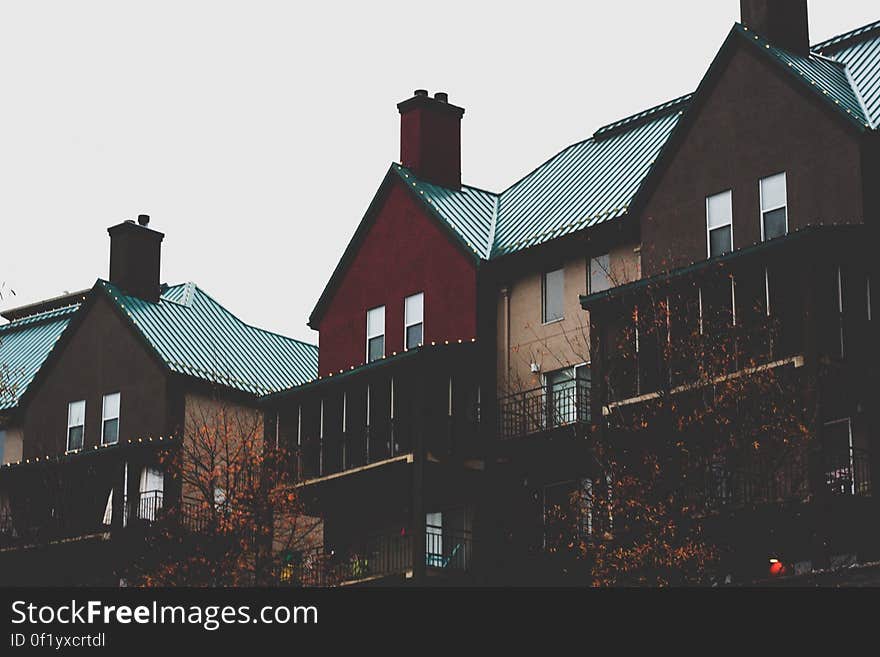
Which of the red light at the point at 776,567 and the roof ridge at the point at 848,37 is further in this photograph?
the roof ridge at the point at 848,37

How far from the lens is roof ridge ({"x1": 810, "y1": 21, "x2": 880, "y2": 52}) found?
44.9m

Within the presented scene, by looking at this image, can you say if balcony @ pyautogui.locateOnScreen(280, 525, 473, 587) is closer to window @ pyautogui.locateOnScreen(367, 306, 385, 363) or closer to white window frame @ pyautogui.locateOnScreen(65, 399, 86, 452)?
window @ pyautogui.locateOnScreen(367, 306, 385, 363)

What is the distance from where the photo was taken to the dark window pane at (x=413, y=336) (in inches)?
1951

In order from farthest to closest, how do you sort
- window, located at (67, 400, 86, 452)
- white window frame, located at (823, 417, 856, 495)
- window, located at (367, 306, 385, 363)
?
window, located at (67, 400, 86, 452) → window, located at (367, 306, 385, 363) → white window frame, located at (823, 417, 856, 495)

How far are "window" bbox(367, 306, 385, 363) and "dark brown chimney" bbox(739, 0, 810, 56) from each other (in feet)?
42.7

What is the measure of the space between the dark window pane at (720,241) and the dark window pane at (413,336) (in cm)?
1019

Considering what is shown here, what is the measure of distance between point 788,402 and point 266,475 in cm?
1585

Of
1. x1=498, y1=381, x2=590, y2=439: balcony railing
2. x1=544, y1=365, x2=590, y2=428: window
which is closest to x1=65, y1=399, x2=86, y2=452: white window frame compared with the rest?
x1=498, y1=381, x2=590, y2=439: balcony railing

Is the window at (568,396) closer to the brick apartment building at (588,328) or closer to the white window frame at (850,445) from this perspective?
the brick apartment building at (588,328)

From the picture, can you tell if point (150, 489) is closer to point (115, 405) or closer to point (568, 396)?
point (115, 405)

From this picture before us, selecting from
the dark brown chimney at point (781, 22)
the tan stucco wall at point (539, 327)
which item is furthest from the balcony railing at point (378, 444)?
the dark brown chimney at point (781, 22)

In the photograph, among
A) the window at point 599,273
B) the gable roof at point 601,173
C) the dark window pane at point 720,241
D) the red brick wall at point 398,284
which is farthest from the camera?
the red brick wall at point 398,284

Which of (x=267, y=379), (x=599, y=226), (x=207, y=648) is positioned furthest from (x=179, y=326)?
(x=207, y=648)

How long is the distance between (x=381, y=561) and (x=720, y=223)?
13.8 m
